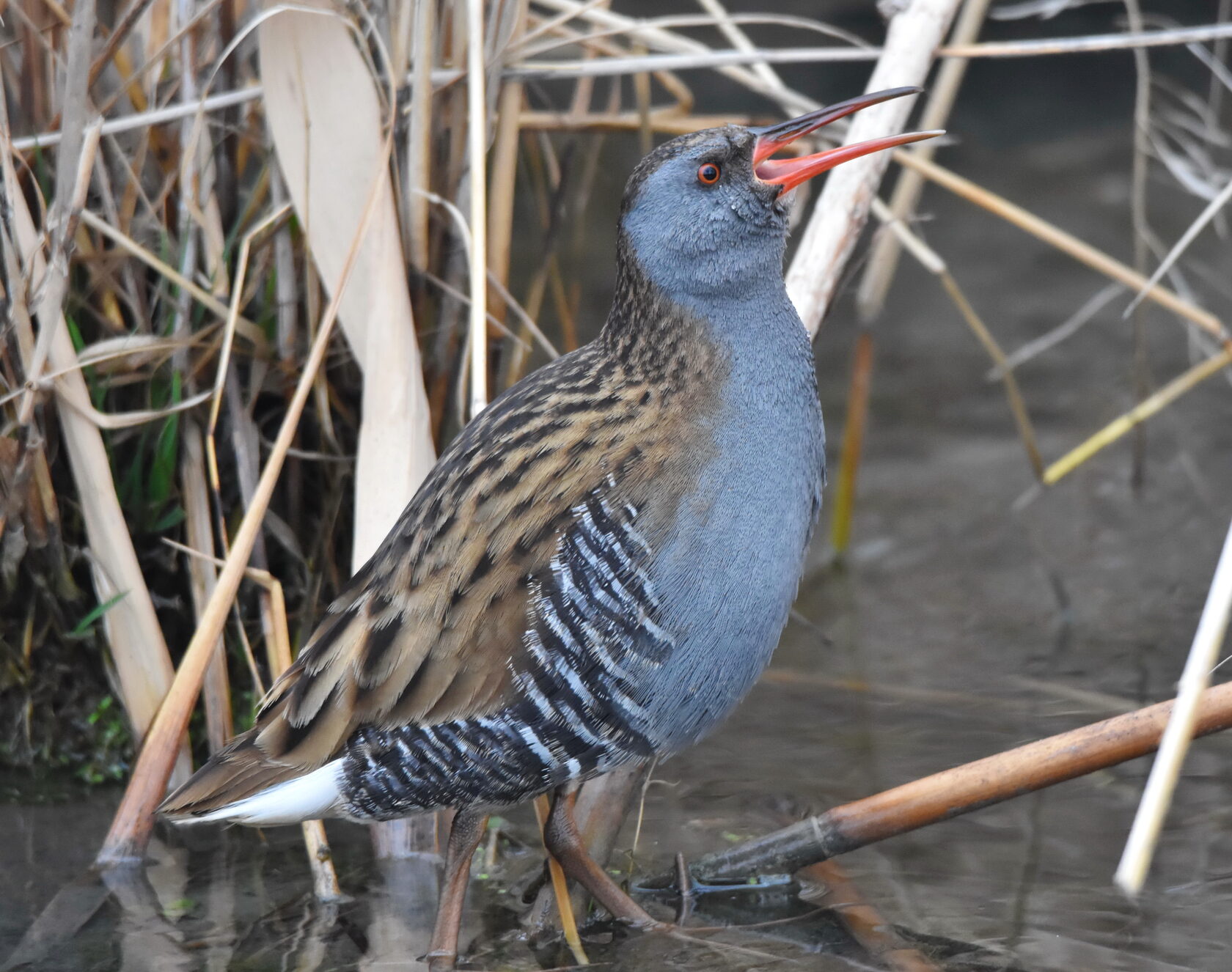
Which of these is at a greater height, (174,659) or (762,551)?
(762,551)

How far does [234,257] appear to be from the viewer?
2.81 m

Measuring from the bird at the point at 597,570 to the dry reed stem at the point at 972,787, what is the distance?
265 mm

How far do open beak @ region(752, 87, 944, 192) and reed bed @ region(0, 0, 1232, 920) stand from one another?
353mm

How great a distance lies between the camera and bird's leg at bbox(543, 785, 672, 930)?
232cm

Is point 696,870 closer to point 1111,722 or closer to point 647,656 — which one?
point 647,656

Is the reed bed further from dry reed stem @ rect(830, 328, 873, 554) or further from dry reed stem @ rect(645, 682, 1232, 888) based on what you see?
dry reed stem @ rect(830, 328, 873, 554)

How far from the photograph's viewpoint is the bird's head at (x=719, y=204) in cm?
225

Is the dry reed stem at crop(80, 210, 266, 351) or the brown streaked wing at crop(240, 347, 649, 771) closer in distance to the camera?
the brown streaked wing at crop(240, 347, 649, 771)

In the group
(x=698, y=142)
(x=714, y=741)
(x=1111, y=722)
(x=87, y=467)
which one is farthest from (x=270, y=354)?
(x=1111, y=722)

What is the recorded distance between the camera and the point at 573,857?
2322mm

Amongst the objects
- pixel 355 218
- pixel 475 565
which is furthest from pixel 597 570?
pixel 355 218

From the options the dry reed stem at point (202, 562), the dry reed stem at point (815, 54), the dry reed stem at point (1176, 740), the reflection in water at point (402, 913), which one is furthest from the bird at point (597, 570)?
the dry reed stem at point (1176, 740)

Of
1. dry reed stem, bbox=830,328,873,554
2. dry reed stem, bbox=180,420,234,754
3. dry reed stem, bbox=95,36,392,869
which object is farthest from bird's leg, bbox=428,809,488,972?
dry reed stem, bbox=830,328,873,554

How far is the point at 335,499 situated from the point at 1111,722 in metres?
1.53
